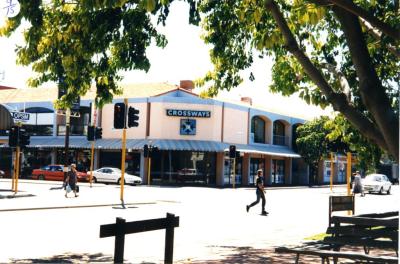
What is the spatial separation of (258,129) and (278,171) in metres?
5.18

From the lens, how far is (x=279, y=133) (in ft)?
170

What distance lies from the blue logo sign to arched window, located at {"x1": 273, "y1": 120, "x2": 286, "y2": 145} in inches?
463

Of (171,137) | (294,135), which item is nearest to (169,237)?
(171,137)

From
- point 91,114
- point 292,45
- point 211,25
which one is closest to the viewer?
point 292,45

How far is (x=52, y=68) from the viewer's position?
8.51 m

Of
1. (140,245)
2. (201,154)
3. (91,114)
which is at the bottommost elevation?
(140,245)

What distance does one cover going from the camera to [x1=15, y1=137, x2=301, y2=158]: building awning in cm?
4006

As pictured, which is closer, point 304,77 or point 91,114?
point 304,77

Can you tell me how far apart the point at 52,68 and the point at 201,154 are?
33.9 metres

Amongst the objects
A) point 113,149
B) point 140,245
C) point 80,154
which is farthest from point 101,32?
point 80,154

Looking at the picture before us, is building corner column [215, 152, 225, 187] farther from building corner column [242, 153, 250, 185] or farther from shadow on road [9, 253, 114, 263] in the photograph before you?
shadow on road [9, 253, 114, 263]

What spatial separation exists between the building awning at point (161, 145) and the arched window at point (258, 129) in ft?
2.70

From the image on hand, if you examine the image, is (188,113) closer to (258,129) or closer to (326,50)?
(258,129)

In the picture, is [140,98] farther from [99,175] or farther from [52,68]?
[52,68]
